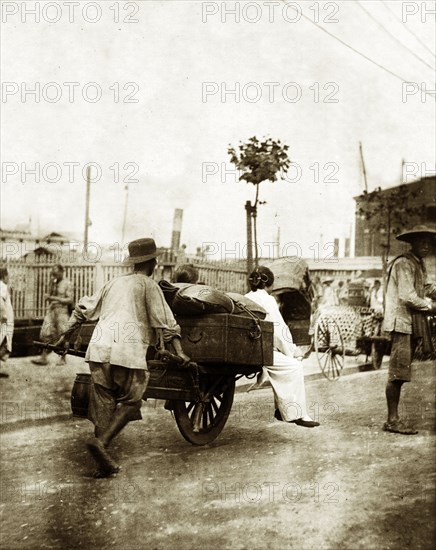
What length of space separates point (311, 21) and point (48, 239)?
5.09 metres

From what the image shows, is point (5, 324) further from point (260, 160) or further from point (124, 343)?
point (260, 160)

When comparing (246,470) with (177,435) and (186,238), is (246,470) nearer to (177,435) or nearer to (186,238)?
(177,435)

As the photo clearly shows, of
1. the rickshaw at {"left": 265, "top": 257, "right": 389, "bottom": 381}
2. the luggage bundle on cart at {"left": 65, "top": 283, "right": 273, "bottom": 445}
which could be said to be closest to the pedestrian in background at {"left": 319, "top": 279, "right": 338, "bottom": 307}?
the rickshaw at {"left": 265, "top": 257, "right": 389, "bottom": 381}

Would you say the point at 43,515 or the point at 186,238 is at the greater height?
the point at 186,238

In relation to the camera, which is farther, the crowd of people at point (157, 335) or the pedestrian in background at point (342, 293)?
the pedestrian in background at point (342, 293)

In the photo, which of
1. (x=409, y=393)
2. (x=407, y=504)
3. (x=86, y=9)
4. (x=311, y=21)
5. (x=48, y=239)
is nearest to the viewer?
(x=407, y=504)

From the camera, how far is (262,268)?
5.43 m

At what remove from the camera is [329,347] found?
8.01m

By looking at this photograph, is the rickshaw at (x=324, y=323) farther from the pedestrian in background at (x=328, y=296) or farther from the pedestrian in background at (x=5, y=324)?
the pedestrian in background at (x=5, y=324)

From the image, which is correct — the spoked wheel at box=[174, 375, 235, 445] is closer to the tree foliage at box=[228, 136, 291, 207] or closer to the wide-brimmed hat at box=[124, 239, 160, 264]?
the wide-brimmed hat at box=[124, 239, 160, 264]

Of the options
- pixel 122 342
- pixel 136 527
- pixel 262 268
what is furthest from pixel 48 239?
pixel 136 527

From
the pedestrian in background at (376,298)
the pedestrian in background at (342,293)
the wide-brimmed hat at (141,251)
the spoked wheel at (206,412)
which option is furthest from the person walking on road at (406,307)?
the pedestrian in background at (342,293)

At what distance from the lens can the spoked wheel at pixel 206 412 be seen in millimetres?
5055

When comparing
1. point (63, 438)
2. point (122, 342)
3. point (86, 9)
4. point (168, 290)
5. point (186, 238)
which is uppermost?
point (86, 9)
